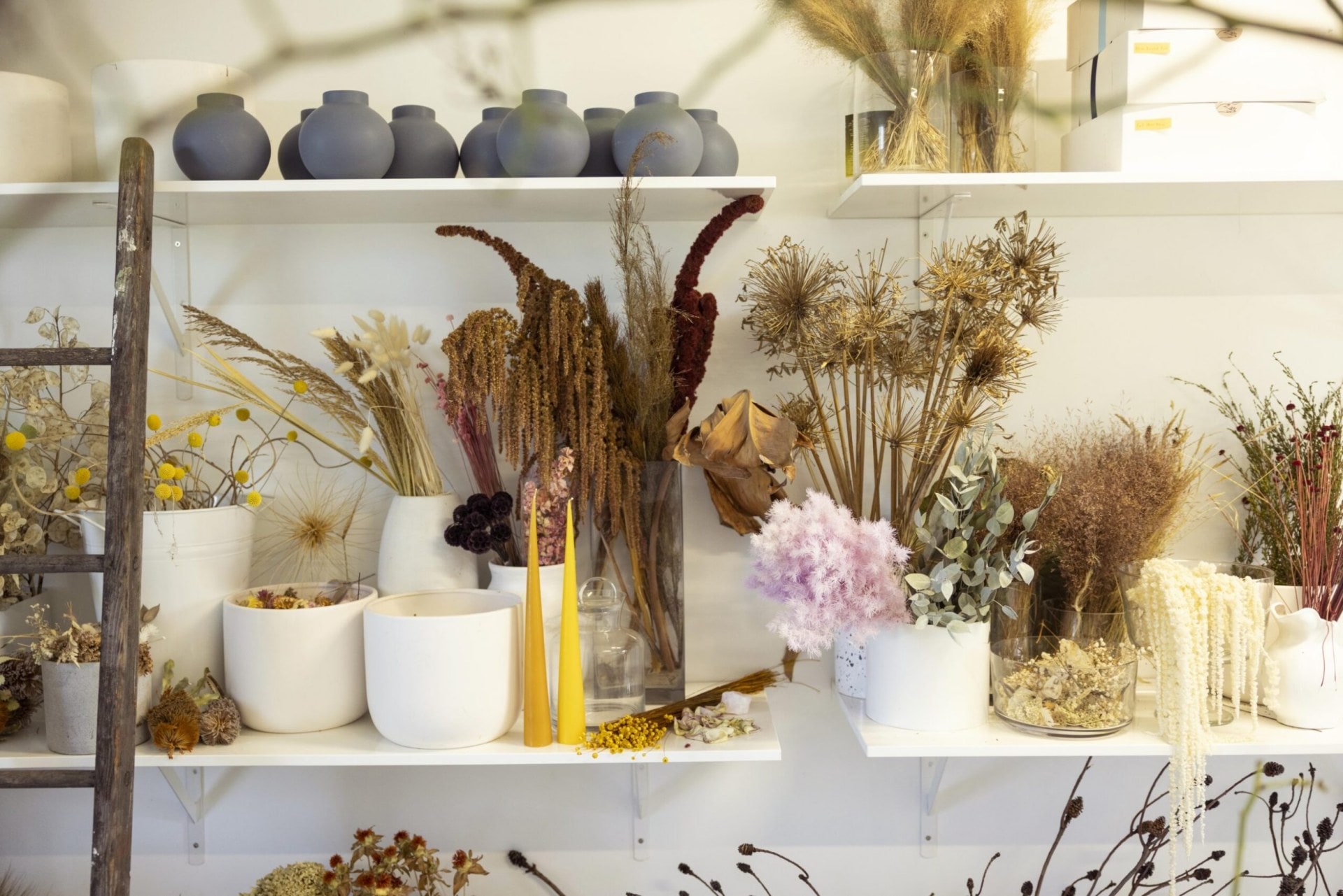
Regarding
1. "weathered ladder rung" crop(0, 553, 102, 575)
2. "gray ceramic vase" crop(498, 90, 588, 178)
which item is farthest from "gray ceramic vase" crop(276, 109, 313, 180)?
"weathered ladder rung" crop(0, 553, 102, 575)

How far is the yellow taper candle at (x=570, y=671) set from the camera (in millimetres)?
1158

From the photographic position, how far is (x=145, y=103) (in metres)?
1.21

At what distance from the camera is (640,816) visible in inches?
56.5

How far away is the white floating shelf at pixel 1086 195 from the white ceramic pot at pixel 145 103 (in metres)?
0.81

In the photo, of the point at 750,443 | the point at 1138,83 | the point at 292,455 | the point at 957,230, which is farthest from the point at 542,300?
the point at 1138,83

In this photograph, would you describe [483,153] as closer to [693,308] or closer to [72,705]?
[693,308]

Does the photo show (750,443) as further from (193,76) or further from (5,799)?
(5,799)

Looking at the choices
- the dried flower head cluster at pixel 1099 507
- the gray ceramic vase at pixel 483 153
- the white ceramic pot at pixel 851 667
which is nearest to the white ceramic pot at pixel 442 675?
the white ceramic pot at pixel 851 667

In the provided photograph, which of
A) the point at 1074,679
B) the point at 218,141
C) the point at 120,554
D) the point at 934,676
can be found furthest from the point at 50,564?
the point at 1074,679

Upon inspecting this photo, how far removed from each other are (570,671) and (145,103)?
850 mm

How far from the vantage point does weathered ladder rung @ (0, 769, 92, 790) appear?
1.10 metres

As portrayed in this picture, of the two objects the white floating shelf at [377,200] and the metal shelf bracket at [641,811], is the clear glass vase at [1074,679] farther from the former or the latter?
the white floating shelf at [377,200]

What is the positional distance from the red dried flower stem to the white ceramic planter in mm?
722

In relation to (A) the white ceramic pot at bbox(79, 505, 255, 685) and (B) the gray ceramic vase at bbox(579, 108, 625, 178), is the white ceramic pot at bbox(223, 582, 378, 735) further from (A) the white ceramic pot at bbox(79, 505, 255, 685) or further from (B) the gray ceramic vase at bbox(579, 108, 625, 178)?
(B) the gray ceramic vase at bbox(579, 108, 625, 178)
